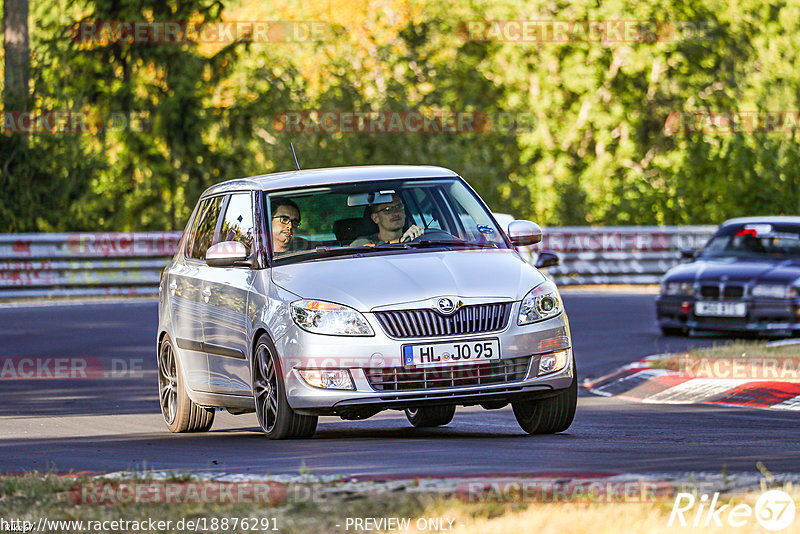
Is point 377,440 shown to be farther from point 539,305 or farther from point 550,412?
point 539,305

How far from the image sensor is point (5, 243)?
90.4ft

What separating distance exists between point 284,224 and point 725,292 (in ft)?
33.4

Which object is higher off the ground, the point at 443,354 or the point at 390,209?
the point at 390,209

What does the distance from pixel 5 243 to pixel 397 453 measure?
1986 cm

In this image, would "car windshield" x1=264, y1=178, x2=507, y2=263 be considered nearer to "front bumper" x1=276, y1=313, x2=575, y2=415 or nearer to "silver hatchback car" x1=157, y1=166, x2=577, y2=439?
"silver hatchback car" x1=157, y1=166, x2=577, y2=439

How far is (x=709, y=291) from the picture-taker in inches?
779

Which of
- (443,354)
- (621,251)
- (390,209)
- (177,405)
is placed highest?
(390,209)

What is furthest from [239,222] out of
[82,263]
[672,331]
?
[82,263]

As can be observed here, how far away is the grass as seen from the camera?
5844mm

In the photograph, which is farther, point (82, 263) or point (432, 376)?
point (82, 263)

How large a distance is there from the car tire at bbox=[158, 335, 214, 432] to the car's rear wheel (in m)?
2.47

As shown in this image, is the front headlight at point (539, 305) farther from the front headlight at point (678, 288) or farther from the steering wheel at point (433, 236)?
the front headlight at point (678, 288)

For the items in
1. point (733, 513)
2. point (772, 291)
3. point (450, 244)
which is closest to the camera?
point (733, 513)

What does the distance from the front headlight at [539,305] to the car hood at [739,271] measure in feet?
33.3
